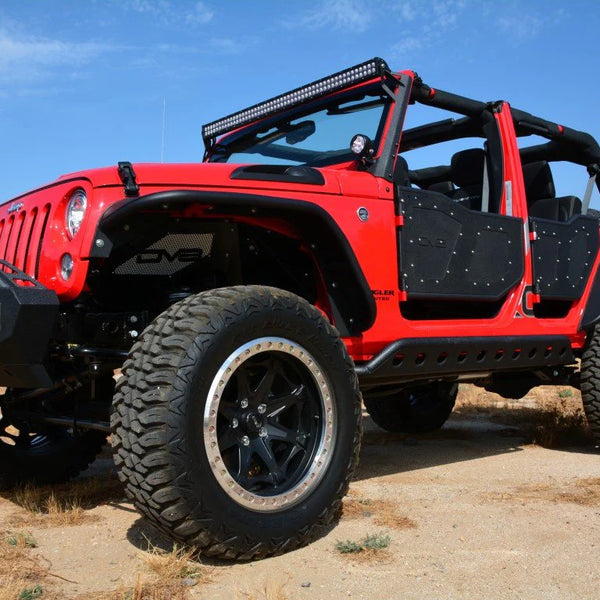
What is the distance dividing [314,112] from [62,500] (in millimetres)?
2708

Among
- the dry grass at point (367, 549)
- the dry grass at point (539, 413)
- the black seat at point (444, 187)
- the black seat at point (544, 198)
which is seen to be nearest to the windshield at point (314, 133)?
the black seat at point (444, 187)

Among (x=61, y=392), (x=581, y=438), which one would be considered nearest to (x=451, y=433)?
(x=581, y=438)

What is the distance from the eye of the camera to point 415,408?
252 inches

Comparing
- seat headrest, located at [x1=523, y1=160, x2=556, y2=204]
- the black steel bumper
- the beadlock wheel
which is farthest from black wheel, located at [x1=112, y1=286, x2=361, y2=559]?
seat headrest, located at [x1=523, y1=160, x2=556, y2=204]

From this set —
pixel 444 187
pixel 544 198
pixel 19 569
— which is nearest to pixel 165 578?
pixel 19 569

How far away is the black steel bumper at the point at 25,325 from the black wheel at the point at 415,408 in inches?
147

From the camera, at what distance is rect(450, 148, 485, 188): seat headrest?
207 inches

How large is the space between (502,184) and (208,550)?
324cm

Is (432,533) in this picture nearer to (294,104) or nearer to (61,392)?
(61,392)

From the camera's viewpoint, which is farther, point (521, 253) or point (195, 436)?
point (521, 253)

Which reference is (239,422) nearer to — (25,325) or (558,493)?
(25,325)

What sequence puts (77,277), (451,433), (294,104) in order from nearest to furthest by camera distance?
(77,277) < (294,104) < (451,433)

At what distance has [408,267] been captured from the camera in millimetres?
4113

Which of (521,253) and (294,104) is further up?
(294,104)
